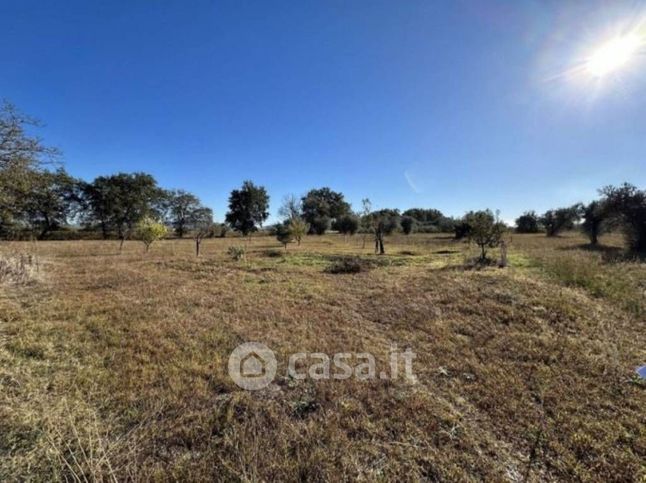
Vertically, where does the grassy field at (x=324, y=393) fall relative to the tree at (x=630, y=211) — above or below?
below

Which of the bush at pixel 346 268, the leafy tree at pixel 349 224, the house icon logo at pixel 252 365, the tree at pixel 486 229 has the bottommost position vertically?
the house icon logo at pixel 252 365

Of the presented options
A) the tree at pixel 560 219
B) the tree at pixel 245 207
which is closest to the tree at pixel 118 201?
the tree at pixel 245 207

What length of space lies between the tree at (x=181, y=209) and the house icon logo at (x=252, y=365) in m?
48.4

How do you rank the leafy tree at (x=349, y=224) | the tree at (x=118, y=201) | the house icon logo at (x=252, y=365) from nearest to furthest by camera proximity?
the house icon logo at (x=252, y=365) < the tree at (x=118, y=201) < the leafy tree at (x=349, y=224)

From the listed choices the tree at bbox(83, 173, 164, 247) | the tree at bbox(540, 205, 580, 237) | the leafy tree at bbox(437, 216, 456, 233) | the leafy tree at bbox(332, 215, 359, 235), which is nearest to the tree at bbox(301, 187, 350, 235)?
the leafy tree at bbox(332, 215, 359, 235)

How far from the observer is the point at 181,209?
160ft

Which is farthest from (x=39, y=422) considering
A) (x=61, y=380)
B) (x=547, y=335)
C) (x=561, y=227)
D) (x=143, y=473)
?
(x=561, y=227)

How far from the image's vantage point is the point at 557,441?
2.48 meters

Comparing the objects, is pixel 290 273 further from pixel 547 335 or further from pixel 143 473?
pixel 143 473

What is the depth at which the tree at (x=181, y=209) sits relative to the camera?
47594 millimetres

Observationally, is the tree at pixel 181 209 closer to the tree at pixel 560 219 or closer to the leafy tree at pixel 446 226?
the leafy tree at pixel 446 226

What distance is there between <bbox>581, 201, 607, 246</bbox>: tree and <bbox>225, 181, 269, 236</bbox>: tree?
142 ft

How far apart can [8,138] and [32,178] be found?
2.98ft

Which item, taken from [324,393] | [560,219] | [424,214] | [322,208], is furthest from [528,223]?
[324,393]
